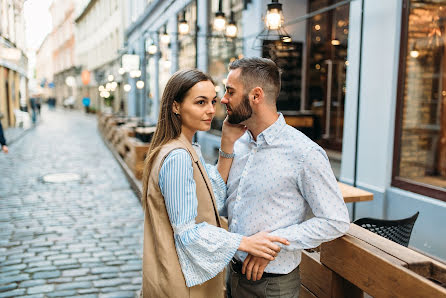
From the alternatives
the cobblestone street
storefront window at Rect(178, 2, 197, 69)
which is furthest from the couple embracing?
storefront window at Rect(178, 2, 197, 69)

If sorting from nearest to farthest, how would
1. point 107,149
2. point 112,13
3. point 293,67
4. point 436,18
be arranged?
point 436,18 → point 293,67 → point 107,149 → point 112,13

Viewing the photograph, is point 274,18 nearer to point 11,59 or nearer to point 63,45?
point 11,59

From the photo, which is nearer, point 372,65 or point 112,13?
point 372,65

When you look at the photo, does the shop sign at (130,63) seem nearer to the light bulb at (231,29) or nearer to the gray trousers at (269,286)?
the light bulb at (231,29)

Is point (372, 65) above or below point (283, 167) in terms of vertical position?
above

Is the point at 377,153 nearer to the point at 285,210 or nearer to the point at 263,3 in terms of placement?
the point at 285,210

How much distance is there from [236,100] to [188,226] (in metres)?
0.66

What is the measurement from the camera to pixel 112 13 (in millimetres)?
35156

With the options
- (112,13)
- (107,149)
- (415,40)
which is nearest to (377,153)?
(415,40)

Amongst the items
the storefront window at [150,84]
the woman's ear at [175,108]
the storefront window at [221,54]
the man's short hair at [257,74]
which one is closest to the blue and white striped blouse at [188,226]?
the woman's ear at [175,108]

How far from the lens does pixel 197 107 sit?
2066 mm

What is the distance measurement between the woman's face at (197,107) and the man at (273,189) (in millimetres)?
105

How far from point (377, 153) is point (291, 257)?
15.4ft

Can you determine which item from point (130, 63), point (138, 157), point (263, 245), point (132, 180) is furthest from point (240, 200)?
point (130, 63)
